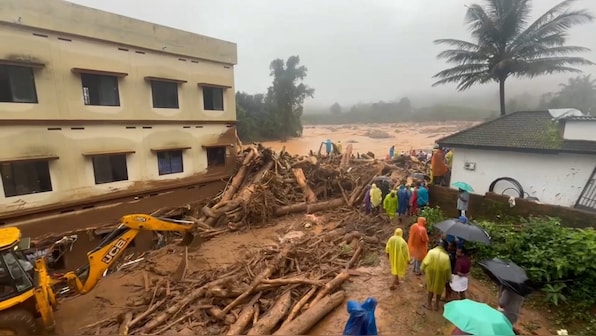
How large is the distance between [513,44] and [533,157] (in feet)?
45.0

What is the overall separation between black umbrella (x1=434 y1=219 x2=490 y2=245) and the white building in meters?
5.56

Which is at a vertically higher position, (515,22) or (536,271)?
(515,22)

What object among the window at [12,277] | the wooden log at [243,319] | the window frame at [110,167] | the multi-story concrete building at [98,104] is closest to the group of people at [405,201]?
the wooden log at [243,319]

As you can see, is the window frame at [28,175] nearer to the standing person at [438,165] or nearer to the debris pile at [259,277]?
the debris pile at [259,277]

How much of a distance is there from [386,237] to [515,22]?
18522mm

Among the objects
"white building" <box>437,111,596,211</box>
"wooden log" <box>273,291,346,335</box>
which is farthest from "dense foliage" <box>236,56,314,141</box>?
"wooden log" <box>273,291,346,335</box>

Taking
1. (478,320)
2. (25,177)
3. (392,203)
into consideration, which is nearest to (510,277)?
(478,320)

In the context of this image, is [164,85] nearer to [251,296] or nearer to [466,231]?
[251,296]

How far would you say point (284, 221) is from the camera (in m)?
15.3

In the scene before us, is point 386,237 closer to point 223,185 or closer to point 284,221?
point 284,221

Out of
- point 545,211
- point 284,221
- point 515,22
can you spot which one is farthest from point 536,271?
point 515,22

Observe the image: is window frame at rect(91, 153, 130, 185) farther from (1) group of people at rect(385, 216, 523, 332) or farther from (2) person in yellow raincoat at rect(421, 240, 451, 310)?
(2) person in yellow raincoat at rect(421, 240, 451, 310)

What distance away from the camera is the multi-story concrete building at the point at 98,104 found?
1120cm

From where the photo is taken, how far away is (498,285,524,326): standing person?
5191mm
